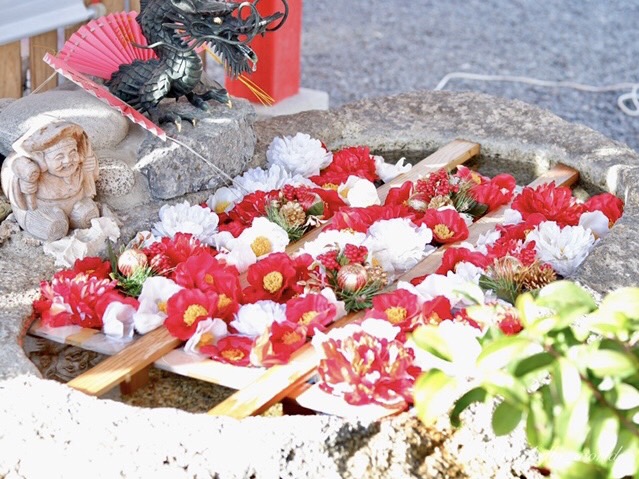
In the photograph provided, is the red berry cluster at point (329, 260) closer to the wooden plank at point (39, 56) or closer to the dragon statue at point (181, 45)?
the dragon statue at point (181, 45)

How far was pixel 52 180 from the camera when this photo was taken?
260 cm

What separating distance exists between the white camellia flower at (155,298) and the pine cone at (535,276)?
31.1 inches

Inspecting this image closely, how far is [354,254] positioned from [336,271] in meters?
0.06

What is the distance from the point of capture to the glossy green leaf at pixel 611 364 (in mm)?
1525

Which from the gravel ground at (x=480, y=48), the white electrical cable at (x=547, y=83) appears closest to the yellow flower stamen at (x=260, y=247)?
the gravel ground at (x=480, y=48)

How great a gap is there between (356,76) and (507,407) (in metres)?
4.49

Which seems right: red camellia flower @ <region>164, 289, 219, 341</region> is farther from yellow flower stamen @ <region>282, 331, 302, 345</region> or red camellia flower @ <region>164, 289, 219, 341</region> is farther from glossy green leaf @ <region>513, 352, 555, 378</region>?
glossy green leaf @ <region>513, 352, 555, 378</region>

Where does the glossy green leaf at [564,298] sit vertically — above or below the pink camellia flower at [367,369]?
above

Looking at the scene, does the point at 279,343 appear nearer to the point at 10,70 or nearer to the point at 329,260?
the point at 329,260

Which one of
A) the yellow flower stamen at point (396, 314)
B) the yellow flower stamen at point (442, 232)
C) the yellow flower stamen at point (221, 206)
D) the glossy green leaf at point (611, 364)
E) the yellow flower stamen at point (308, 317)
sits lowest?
the yellow flower stamen at point (221, 206)

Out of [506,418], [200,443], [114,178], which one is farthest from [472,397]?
[114,178]

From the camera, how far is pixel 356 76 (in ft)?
19.6

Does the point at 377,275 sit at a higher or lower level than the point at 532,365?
lower

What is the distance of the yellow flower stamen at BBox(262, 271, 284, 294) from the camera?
247 cm
